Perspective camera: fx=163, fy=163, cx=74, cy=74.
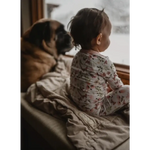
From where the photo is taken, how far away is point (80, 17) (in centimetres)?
62

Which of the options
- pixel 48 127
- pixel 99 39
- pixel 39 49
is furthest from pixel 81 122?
pixel 39 49

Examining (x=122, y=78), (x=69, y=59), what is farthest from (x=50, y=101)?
(x=69, y=59)

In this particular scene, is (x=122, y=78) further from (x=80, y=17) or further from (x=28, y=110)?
(x=28, y=110)

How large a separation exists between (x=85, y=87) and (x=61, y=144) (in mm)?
240

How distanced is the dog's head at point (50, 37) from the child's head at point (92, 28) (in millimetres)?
480

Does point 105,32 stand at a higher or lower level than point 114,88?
higher

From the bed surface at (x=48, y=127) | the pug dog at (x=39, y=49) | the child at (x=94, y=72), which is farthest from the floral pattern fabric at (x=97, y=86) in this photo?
the pug dog at (x=39, y=49)

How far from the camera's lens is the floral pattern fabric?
2.13ft

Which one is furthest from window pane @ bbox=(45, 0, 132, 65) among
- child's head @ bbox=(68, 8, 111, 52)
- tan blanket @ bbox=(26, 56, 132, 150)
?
tan blanket @ bbox=(26, 56, 132, 150)

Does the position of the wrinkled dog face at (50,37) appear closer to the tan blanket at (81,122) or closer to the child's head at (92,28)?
the tan blanket at (81,122)

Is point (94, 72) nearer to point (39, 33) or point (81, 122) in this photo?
point (81, 122)

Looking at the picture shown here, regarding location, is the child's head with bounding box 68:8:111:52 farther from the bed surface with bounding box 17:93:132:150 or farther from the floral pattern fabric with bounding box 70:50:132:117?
the bed surface with bounding box 17:93:132:150

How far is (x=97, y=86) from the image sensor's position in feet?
2.24

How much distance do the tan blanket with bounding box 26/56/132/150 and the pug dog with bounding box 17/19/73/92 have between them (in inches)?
7.6
